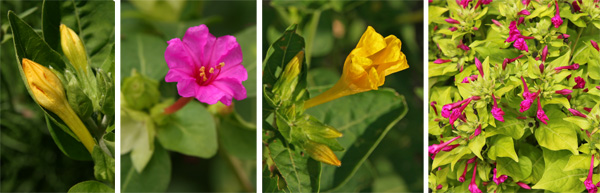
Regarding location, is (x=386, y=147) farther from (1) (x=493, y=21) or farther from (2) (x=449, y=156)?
(1) (x=493, y=21)

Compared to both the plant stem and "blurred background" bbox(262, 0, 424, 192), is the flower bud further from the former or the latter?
"blurred background" bbox(262, 0, 424, 192)

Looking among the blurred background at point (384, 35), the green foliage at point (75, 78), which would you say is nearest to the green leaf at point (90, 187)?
the green foliage at point (75, 78)

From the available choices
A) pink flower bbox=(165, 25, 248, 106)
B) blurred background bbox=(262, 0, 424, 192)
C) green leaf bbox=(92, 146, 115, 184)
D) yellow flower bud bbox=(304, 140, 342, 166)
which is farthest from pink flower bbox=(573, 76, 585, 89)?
green leaf bbox=(92, 146, 115, 184)

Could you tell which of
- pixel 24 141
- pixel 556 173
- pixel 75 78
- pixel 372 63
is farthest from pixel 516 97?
pixel 24 141

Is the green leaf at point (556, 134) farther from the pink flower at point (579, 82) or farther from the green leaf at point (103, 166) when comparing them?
the green leaf at point (103, 166)

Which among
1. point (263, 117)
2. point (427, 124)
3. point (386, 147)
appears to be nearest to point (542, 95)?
point (427, 124)
